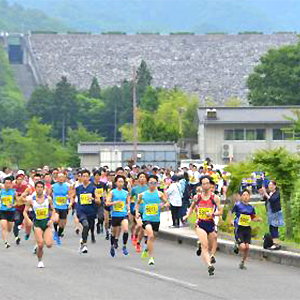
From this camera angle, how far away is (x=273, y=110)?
74.8m

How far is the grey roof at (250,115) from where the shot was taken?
238ft

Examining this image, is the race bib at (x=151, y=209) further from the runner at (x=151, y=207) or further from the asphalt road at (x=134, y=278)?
the asphalt road at (x=134, y=278)

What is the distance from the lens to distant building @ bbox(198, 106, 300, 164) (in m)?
72.4

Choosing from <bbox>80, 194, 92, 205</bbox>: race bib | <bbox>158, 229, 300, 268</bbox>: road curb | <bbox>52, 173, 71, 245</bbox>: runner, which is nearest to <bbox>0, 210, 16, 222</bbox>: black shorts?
<bbox>52, 173, 71, 245</bbox>: runner

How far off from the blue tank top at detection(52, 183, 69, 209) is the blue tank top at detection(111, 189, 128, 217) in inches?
124

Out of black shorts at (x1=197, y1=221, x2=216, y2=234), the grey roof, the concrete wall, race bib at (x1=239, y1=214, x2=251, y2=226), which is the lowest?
black shorts at (x1=197, y1=221, x2=216, y2=234)

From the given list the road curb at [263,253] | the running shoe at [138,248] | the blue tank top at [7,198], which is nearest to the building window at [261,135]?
the road curb at [263,253]

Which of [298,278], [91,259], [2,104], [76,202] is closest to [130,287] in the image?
[298,278]

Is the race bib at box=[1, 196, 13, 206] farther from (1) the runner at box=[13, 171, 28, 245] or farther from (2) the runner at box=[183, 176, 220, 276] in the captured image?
(2) the runner at box=[183, 176, 220, 276]

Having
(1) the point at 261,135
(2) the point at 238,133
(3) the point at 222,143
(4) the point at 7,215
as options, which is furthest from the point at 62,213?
(1) the point at 261,135

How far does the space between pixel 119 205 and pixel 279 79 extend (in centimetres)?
7645

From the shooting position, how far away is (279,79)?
97.9 metres

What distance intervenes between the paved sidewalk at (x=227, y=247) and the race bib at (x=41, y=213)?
14.2 feet

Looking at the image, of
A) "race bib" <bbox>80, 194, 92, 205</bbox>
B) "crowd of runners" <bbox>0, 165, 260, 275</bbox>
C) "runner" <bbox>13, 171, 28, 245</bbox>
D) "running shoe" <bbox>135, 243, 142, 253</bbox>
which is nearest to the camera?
"crowd of runners" <bbox>0, 165, 260, 275</bbox>
